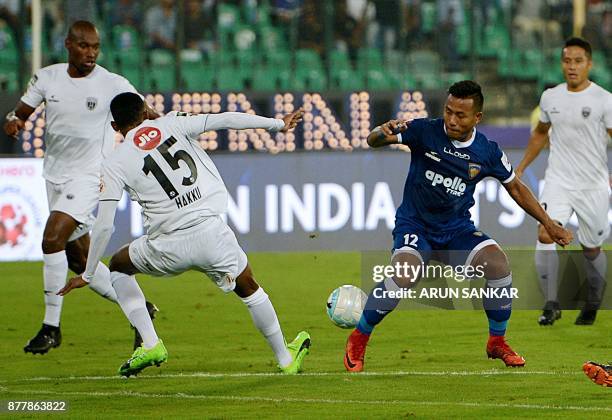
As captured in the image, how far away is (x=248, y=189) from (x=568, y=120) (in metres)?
6.16

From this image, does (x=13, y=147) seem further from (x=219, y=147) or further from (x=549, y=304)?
(x=549, y=304)

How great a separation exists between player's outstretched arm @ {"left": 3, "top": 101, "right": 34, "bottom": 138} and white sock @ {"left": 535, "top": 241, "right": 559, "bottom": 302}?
4.25 metres

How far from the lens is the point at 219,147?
1716cm

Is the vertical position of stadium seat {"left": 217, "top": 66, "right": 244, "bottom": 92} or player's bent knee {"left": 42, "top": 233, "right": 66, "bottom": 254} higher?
stadium seat {"left": 217, "top": 66, "right": 244, "bottom": 92}

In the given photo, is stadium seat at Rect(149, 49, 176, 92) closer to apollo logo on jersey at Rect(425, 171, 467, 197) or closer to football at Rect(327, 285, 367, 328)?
football at Rect(327, 285, 367, 328)

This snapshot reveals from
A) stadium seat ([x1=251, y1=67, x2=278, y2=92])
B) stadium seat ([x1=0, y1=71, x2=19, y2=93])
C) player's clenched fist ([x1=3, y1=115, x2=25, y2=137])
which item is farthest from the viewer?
stadium seat ([x1=251, y1=67, x2=278, y2=92])

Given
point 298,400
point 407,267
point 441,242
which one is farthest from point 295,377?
point 441,242

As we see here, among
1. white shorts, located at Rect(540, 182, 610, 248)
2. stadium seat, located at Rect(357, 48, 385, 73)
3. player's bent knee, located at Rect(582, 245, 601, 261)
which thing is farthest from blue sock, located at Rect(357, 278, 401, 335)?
stadium seat, located at Rect(357, 48, 385, 73)

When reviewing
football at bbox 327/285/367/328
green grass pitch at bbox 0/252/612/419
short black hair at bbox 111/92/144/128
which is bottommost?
green grass pitch at bbox 0/252/612/419

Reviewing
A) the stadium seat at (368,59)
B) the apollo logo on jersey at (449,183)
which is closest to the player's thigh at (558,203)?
the apollo logo on jersey at (449,183)

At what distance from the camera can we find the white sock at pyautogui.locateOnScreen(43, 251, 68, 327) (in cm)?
1013

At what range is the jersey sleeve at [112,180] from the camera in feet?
27.0

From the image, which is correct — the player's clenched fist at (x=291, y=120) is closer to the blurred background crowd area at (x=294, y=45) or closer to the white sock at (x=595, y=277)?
the white sock at (x=595, y=277)

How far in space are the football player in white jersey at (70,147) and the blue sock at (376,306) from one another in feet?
7.33
